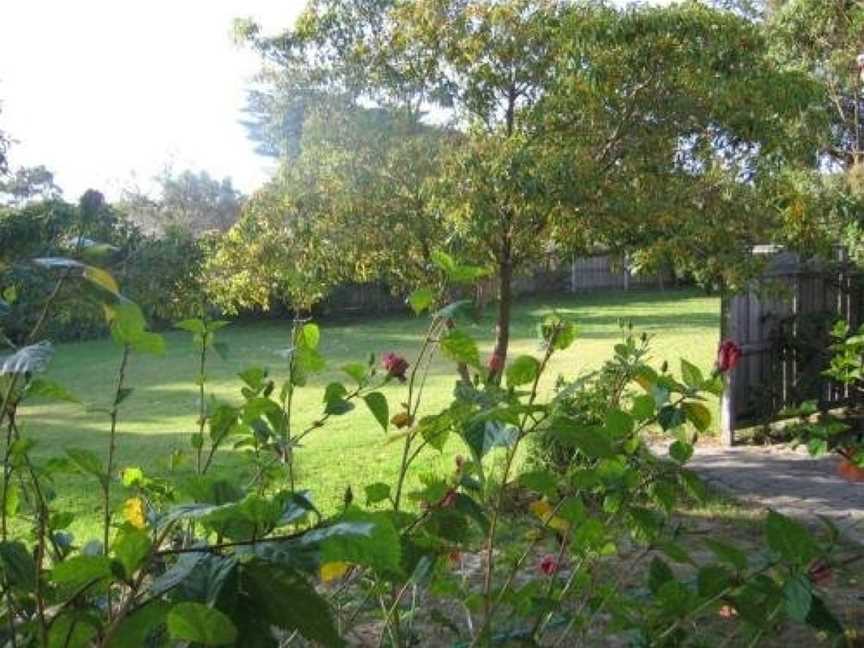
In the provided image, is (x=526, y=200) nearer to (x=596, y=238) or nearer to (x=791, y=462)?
(x=596, y=238)

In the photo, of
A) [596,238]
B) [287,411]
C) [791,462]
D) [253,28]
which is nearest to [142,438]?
[253,28]

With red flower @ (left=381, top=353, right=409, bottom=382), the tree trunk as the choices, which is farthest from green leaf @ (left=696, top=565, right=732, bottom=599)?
the tree trunk

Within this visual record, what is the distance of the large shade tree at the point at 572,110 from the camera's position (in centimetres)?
470

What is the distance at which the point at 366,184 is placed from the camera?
5.12 metres

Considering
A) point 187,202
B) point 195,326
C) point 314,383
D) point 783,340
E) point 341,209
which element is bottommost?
point 314,383

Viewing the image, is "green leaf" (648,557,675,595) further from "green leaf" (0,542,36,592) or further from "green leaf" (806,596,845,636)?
"green leaf" (0,542,36,592)

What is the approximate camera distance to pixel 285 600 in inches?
26.7

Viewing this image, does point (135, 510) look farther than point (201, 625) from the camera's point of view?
Yes

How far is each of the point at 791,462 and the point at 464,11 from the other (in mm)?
3943

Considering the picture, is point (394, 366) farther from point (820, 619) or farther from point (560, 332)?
point (820, 619)

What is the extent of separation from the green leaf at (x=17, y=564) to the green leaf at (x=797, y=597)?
2.55ft

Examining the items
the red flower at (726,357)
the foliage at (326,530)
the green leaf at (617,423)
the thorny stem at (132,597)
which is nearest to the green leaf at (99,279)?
the foliage at (326,530)

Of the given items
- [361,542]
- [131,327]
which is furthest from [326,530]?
[131,327]

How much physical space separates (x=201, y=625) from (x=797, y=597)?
2.19 feet
